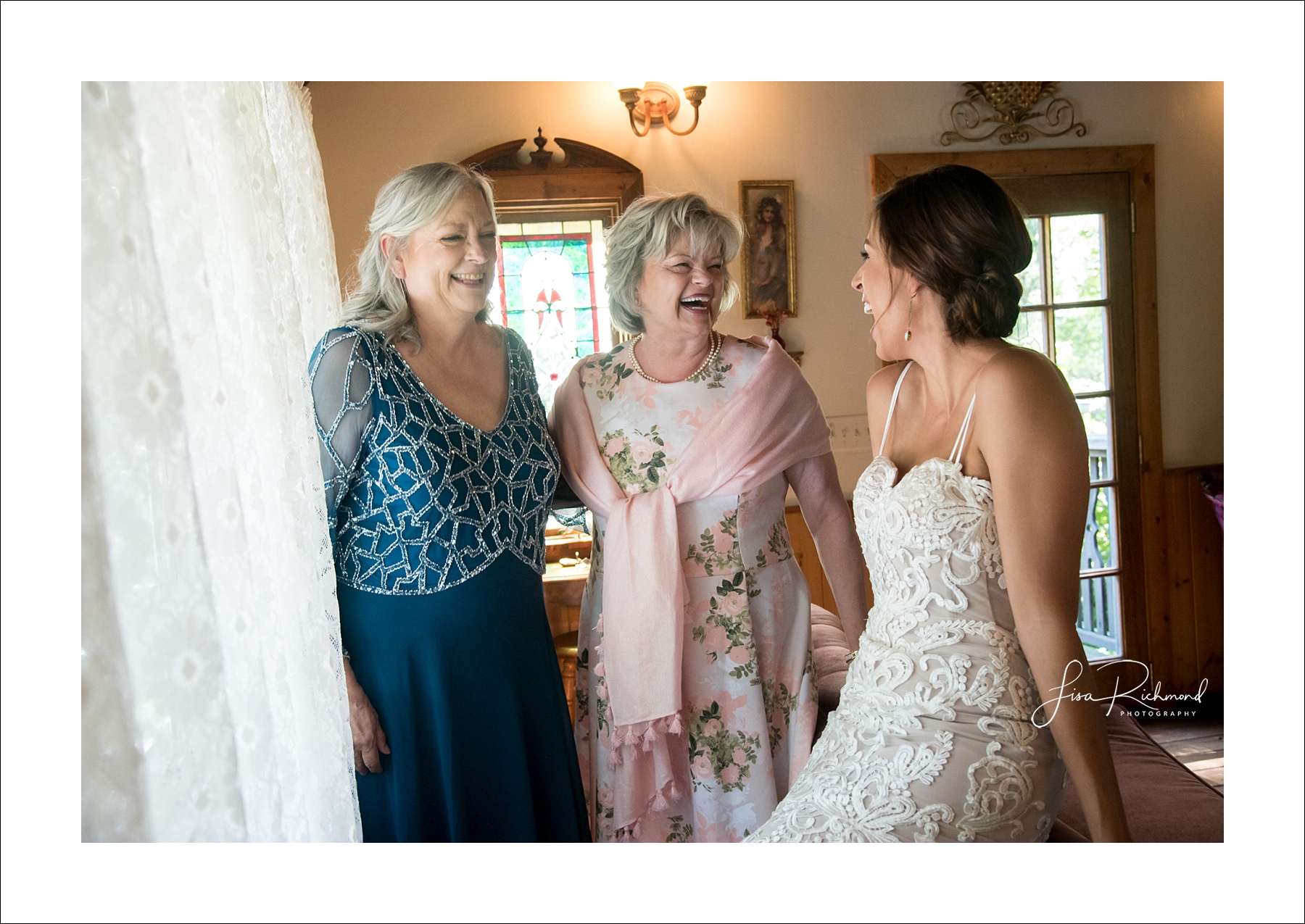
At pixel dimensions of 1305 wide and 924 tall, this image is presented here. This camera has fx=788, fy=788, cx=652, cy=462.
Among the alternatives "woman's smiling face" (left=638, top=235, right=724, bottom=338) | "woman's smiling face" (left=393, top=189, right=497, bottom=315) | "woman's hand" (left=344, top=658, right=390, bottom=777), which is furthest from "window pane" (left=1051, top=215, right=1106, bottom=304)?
"woman's hand" (left=344, top=658, right=390, bottom=777)

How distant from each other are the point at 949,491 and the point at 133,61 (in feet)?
2.82

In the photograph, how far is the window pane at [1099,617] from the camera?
0.80m

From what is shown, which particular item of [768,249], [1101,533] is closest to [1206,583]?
[1101,533]

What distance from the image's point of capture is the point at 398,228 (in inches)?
36.6

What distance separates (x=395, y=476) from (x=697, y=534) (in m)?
0.40

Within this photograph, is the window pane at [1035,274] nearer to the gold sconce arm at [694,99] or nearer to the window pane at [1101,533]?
the window pane at [1101,533]

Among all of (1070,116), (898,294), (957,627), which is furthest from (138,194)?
(1070,116)

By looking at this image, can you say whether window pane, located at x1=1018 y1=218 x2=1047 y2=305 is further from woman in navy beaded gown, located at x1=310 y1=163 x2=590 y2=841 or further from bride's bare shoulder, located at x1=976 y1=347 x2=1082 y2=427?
woman in navy beaded gown, located at x1=310 y1=163 x2=590 y2=841

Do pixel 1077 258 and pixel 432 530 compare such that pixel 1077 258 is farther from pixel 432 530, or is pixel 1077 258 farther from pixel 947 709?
pixel 432 530

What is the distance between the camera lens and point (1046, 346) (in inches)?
35.9

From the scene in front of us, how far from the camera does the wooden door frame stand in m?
0.81

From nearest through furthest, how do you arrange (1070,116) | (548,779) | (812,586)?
(1070,116), (548,779), (812,586)

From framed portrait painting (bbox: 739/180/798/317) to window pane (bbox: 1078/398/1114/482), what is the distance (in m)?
0.38

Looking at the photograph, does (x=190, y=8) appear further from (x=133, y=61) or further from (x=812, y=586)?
(x=812, y=586)
